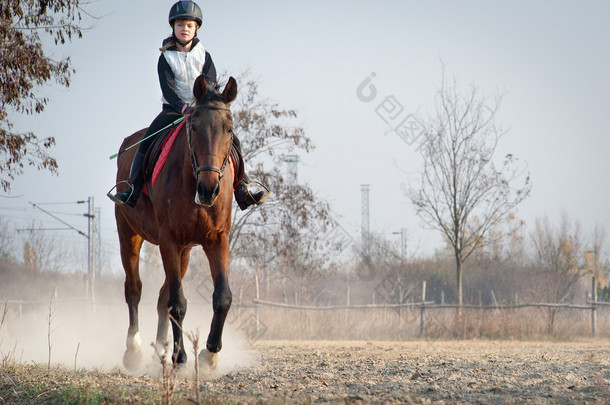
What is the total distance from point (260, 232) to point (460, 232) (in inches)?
245

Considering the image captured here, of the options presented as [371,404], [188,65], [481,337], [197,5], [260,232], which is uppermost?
[197,5]

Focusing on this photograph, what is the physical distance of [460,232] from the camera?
19078 millimetres

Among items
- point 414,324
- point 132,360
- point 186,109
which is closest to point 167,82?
point 186,109

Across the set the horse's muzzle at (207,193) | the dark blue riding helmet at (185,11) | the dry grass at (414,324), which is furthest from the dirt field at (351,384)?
the dry grass at (414,324)

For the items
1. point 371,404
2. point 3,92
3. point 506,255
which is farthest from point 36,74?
point 506,255

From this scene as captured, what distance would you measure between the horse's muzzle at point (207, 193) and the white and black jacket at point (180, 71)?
5.90 feet

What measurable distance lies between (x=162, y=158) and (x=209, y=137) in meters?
1.10

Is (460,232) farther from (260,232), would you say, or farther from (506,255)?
(506,255)

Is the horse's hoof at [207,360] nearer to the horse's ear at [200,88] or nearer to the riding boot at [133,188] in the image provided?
the riding boot at [133,188]

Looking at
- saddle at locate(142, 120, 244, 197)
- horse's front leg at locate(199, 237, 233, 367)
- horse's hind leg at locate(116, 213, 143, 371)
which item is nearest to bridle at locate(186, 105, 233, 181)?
saddle at locate(142, 120, 244, 197)

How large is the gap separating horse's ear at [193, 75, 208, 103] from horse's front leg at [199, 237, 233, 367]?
4.85ft

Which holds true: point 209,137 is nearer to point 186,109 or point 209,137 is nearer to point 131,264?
A: point 186,109

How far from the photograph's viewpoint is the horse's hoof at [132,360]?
7.29m

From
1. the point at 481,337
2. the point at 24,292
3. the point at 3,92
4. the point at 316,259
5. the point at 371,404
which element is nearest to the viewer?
the point at 371,404
